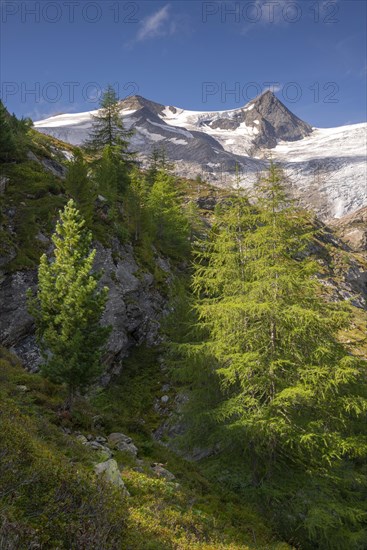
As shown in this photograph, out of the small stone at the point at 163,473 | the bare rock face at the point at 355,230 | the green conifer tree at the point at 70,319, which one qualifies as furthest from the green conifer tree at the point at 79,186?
the bare rock face at the point at 355,230

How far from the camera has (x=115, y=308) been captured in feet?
72.4

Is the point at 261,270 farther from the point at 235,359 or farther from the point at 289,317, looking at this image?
the point at 235,359

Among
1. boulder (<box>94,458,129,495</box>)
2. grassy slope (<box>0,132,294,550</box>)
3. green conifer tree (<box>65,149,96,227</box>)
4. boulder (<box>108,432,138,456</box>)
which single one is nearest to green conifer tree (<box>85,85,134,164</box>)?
green conifer tree (<box>65,149,96,227</box>)

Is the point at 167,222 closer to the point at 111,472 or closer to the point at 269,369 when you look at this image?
the point at 269,369

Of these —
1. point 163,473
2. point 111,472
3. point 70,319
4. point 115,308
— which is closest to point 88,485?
point 111,472

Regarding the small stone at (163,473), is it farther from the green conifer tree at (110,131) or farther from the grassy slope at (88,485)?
the green conifer tree at (110,131)

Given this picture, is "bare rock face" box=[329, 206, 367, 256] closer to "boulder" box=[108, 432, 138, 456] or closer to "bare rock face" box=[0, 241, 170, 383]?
"bare rock face" box=[0, 241, 170, 383]

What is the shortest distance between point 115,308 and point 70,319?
A: 1013 cm

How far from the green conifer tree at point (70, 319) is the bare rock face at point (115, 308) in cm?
376

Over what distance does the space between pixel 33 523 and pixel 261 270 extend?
955 cm

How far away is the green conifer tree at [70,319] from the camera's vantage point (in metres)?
11.9

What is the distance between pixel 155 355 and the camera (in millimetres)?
A: 23219

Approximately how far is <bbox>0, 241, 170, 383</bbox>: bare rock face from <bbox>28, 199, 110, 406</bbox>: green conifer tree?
12.3 feet

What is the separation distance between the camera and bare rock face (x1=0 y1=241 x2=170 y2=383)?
17.8 metres
